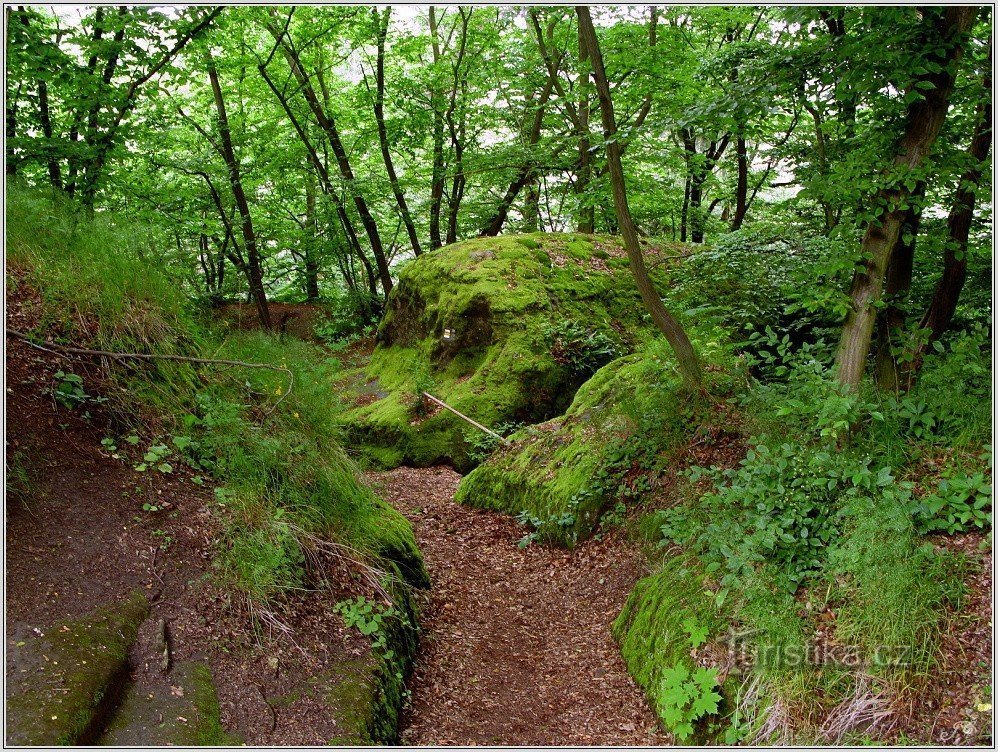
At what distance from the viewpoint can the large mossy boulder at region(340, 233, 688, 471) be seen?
9.55 metres

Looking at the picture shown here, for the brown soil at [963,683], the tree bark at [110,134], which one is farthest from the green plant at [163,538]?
the tree bark at [110,134]

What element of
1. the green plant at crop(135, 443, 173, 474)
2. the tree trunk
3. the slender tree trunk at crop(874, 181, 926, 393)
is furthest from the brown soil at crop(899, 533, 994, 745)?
the green plant at crop(135, 443, 173, 474)

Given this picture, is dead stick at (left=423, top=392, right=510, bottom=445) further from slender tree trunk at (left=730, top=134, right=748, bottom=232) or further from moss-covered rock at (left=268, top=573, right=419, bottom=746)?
slender tree trunk at (left=730, top=134, right=748, bottom=232)

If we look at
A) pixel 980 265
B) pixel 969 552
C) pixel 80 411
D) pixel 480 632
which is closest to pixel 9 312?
pixel 80 411

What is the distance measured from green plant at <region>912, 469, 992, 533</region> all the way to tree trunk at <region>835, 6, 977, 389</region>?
39.1 inches

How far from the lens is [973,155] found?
4.73 metres

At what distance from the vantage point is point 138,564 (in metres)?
3.61

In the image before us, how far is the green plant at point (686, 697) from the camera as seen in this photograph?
11.8 ft

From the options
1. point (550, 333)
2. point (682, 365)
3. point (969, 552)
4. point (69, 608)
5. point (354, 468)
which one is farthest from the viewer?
point (550, 333)

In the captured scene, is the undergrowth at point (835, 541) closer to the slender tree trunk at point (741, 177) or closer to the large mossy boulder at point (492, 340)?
the large mossy boulder at point (492, 340)

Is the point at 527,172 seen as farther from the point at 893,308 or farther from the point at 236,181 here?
the point at 893,308

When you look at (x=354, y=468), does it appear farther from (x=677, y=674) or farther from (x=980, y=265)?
(x=980, y=265)

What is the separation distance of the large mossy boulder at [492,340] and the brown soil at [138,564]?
211 inches

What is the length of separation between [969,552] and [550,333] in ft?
22.5
